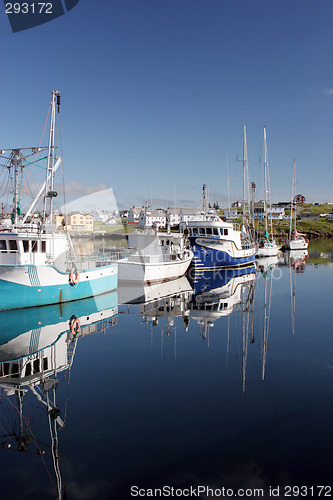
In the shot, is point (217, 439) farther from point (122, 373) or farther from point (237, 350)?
point (237, 350)

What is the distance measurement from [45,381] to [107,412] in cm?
315

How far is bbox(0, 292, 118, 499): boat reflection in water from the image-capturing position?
866 cm

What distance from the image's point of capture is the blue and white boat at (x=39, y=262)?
68.2 ft

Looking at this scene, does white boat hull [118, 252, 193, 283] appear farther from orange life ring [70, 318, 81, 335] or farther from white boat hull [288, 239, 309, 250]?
white boat hull [288, 239, 309, 250]

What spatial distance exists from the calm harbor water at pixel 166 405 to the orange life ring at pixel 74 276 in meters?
3.17

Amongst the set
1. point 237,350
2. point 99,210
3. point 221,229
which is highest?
point 99,210

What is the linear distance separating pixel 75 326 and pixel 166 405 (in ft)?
31.9

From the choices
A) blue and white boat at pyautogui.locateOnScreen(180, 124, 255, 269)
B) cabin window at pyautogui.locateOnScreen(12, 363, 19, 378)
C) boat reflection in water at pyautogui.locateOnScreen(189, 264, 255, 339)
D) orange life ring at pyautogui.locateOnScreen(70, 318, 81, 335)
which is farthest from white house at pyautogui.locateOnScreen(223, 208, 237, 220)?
cabin window at pyautogui.locateOnScreen(12, 363, 19, 378)

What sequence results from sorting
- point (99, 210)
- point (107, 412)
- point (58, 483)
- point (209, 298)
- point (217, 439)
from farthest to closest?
point (99, 210), point (209, 298), point (107, 412), point (217, 439), point (58, 483)

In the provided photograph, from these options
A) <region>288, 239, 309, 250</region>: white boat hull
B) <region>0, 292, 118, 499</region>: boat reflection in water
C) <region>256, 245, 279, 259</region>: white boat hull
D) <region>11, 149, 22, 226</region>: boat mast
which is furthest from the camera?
<region>288, 239, 309, 250</region>: white boat hull

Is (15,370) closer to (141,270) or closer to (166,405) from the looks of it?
(166,405)

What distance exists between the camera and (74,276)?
2344cm

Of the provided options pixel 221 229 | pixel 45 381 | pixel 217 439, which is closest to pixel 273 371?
pixel 217 439

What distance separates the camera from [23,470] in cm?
741
